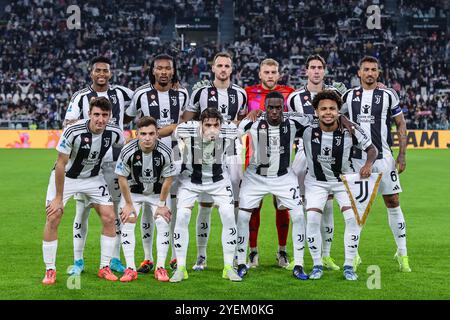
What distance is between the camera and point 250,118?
7.96 m

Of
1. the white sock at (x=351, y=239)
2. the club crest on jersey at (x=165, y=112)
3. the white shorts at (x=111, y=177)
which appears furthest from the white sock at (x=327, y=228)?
the white shorts at (x=111, y=177)

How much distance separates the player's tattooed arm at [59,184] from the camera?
7.25 m

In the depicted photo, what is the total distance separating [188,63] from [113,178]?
28.6 meters

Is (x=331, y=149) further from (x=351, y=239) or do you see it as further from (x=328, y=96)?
(x=351, y=239)

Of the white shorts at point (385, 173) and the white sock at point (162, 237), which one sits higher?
the white shorts at point (385, 173)

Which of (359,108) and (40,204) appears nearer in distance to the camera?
(359,108)

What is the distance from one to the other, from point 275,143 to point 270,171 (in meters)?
0.30

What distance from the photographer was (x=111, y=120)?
8.12 meters

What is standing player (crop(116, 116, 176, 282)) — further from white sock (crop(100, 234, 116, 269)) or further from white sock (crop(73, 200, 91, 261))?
white sock (crop(73, 200, 91, 261))

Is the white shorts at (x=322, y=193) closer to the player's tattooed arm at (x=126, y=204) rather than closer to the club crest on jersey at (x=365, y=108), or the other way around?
the club crest on jersey at (x=365, y=108)

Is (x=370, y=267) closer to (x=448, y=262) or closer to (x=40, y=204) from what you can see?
(x=448, y=262)

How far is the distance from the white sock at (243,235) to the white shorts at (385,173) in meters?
1.32

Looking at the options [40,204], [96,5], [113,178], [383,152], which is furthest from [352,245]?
[96,5]

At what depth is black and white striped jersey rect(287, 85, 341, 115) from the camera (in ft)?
27.2
